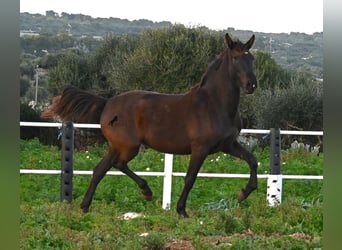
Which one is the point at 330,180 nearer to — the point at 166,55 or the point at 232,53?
the point at 232,53

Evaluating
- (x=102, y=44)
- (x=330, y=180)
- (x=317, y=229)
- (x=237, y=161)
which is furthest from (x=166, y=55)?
(x=330, y=180)

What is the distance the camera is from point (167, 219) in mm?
6465

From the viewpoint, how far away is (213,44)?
2039 cm

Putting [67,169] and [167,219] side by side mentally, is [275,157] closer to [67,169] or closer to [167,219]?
[67,169]

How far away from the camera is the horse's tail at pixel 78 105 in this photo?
24.0ft

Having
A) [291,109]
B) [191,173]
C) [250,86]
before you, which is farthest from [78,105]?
[291,109]

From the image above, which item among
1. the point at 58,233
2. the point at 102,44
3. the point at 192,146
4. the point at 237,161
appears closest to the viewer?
the point at 58,233

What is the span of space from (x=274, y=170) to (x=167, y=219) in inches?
124

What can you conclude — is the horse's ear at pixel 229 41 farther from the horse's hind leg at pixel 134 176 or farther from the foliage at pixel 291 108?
the foliage at pixel 291 108

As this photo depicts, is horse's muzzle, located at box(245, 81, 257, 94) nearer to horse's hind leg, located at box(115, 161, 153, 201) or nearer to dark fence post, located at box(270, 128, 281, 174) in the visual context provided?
horse's hind leg, located at box(115, 161, 153, 201)

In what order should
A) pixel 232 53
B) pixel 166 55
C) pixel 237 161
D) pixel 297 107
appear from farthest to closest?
pixel 166 55 → pixel 297 107 → pixel 237 161 → pixel 232 53

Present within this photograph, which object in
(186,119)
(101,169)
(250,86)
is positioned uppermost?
(250,86)

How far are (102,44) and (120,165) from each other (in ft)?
59.1

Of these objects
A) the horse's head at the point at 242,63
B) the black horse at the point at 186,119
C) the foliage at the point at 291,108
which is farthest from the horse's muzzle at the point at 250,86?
the foliage at the point at 291,108
